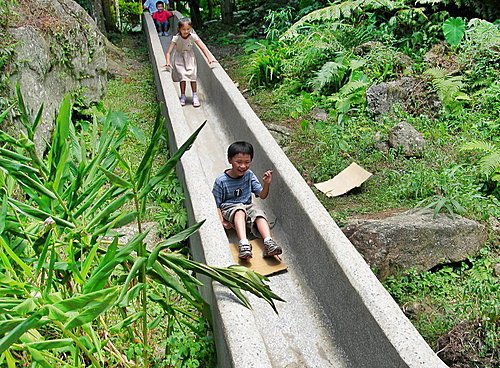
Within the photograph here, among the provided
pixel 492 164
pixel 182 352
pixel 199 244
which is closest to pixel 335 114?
pixel 492 164

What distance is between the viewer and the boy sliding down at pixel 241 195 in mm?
4207

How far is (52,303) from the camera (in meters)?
1.91

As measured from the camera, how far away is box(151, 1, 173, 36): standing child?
12.0 metres

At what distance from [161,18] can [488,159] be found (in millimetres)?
8854

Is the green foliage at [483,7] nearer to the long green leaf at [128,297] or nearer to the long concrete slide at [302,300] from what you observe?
the long concrete slide at [302,300]

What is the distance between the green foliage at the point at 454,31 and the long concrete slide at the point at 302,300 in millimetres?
3416

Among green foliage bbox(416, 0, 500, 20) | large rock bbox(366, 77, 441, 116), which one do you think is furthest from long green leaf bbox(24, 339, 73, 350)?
green foliage bbox(416, 0, 500, 20)

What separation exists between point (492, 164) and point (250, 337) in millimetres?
3032

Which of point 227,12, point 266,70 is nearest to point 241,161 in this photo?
point 266,70

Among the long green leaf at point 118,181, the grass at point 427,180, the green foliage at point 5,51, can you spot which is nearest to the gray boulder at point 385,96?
the grass at point 427,180

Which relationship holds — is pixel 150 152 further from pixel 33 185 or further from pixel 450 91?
pixel 450 91

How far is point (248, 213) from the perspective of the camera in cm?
431

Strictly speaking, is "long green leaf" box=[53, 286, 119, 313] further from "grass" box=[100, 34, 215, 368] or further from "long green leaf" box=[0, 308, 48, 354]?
"grass" box=[100, 34, 215, 368]

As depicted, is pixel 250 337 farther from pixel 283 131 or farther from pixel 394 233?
pixel 283 131
